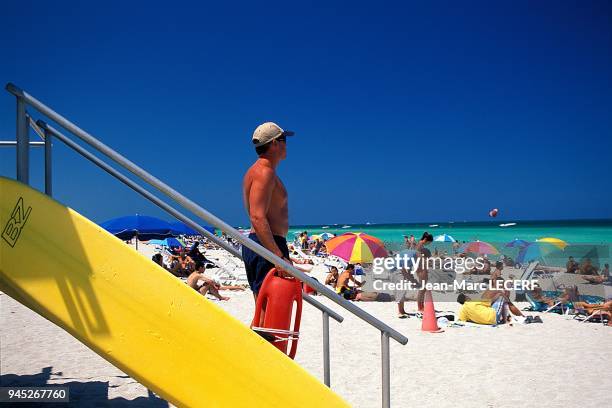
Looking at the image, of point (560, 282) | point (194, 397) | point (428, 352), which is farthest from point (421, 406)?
point (560, 282)

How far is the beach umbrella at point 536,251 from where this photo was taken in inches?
641

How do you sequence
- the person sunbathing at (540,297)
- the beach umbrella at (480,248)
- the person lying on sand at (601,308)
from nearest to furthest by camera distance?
the person lying on sand at (601,308)
the person sunbathing at (540,297)
the beach umbrella at (480,248)

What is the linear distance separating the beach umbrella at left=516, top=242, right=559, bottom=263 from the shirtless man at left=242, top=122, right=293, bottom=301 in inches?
584

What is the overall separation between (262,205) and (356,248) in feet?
44.8

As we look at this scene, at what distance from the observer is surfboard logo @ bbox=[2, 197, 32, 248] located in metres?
2.58

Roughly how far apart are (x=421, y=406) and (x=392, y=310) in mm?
7587

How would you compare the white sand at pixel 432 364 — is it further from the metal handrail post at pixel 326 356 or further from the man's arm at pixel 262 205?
the man's arm at pixel 262 205

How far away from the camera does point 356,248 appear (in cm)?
1656

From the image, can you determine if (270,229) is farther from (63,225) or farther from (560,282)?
(560,282)

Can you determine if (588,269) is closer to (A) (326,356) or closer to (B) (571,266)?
(B) (571,266)

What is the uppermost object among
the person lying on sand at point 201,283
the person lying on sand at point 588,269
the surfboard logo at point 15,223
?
the surfboard logo at point 15,223

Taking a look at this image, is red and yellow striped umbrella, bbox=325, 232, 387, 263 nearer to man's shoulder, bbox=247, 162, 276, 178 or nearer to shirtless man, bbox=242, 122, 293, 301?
→ shirtless man, bbox=242, 122, 293, 301

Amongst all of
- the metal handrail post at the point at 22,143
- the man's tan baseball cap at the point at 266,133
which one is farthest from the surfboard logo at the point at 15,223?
the man's tan baseball cap at the point at 266,133

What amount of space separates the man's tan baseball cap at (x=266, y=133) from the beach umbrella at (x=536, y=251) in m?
14.8
